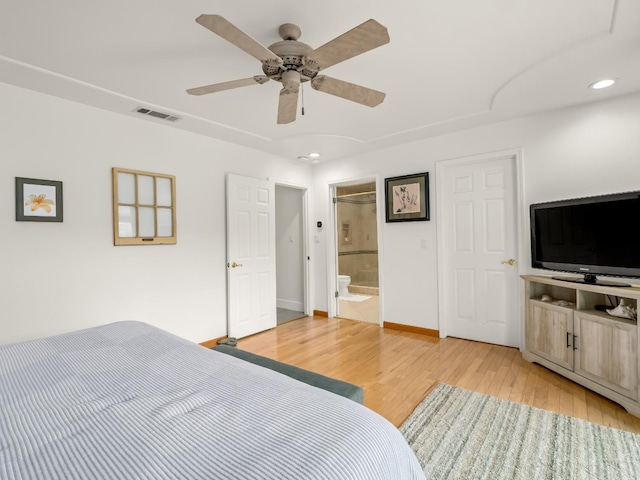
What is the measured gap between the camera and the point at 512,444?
5.89 feet

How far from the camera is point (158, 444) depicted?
77 centimetres

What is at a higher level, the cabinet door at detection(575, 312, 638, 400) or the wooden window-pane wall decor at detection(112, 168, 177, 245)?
the wooden window-pane wall decor at detection(112, 168, 177, 245)

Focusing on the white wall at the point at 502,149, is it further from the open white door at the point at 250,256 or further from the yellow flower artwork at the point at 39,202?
the yellow flower artwork at the point at 39,202

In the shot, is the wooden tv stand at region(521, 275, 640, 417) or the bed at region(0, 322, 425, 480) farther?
the wooden tv stand at region(521, 275, 640, 417)

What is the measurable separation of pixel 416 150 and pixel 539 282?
1999mm

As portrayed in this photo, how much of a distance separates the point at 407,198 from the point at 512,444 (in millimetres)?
2727

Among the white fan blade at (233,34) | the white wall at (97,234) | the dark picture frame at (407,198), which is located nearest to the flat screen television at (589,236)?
the dark picture frame at (407,198)

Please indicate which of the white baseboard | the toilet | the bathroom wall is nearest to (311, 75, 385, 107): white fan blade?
the white baseboard

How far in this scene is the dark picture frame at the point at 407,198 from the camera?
3.79 m

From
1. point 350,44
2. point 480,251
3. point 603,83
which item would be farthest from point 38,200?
point 603,83

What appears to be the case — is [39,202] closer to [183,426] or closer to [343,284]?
[183,426]

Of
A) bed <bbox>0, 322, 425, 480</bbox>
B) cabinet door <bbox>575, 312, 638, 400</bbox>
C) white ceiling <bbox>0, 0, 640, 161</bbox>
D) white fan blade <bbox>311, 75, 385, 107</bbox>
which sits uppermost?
white ceiling <bbox>0, 0, 640, 161</bbox>

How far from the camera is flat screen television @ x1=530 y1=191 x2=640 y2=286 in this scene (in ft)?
7.53

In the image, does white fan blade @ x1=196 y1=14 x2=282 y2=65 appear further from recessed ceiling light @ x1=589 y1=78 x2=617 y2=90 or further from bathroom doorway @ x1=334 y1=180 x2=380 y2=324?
bathroom doorway @ x1=334 y1=180 x2=380 y2=324
